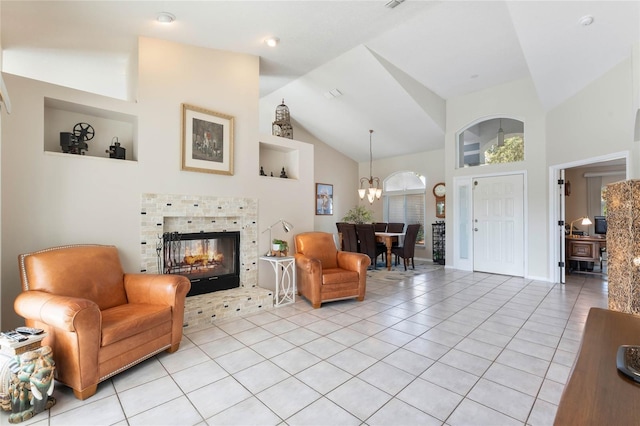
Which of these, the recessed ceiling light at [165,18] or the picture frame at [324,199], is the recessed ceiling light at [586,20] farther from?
the picture frame at [324,199]

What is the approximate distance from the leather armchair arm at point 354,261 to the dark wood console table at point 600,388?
119 inches

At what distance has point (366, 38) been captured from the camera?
4.23 metres

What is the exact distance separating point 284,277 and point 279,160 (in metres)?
1.95

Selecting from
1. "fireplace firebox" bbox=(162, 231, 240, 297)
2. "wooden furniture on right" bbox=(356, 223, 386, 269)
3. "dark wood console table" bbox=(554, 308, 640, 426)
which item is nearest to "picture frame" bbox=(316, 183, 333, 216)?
"wooden furniture on right" bbox=(356, 223, 386, 269)

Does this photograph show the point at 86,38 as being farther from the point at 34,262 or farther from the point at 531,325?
the point at 531,325

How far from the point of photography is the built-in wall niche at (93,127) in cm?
310

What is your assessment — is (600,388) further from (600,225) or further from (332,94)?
(600,225)

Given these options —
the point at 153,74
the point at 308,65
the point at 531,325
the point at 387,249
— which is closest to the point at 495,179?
the point at 387,249

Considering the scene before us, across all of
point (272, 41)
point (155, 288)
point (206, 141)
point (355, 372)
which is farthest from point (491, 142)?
point (155, 288)

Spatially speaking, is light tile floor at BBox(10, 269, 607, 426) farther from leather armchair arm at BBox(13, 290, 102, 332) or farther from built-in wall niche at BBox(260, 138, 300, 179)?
built-in wall niche at BBox(260, 138, 300, 179)

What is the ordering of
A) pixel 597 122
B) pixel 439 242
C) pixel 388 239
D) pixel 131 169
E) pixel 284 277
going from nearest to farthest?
pixel 131 169 < pixel 597 122 < pixel 284 277 < pixel 388 239 < pixel 439 242

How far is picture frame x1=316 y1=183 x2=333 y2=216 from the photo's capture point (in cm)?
848

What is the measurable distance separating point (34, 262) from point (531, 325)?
4.81 m

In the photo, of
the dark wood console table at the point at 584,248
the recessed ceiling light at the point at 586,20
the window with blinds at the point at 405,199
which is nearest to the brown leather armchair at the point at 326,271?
the recessed ceiling light at the point at 586,20
